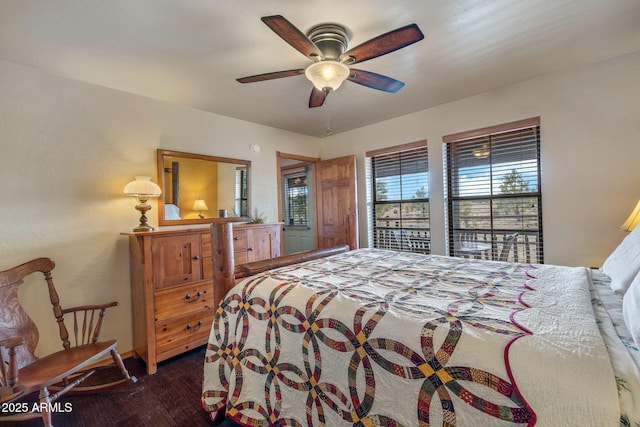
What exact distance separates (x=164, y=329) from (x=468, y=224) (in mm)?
3397

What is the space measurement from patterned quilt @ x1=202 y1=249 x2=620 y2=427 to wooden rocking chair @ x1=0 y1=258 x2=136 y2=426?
92 centimetres

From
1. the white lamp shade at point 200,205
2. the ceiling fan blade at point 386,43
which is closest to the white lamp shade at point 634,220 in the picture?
the ceiling fan blade at point 386,43

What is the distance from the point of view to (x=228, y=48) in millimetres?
2018

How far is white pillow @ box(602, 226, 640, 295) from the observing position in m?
1.23

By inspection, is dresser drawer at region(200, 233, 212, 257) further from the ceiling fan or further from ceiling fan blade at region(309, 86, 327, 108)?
ceiling fan blade at region(309, 86, 327, 108)

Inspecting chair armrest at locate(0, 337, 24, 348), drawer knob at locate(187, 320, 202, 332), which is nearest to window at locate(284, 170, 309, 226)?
drawer knob at locate(187, 320, 202, 332)

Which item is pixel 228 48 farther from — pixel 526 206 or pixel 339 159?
pixel 526 206

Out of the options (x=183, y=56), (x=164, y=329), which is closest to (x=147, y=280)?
(x=164, y=329)

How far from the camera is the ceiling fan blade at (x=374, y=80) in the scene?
6.44 ft

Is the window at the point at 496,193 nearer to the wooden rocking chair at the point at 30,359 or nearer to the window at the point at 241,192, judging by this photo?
the window at the point at 241,192

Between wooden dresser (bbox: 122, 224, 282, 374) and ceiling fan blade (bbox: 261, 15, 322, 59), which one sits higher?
ceiling fan blade (bbox: 261, 15, 322, 59)

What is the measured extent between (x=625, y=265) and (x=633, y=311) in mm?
628

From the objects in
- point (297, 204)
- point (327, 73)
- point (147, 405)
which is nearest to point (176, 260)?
point (147, 405)

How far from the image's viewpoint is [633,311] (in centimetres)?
90
